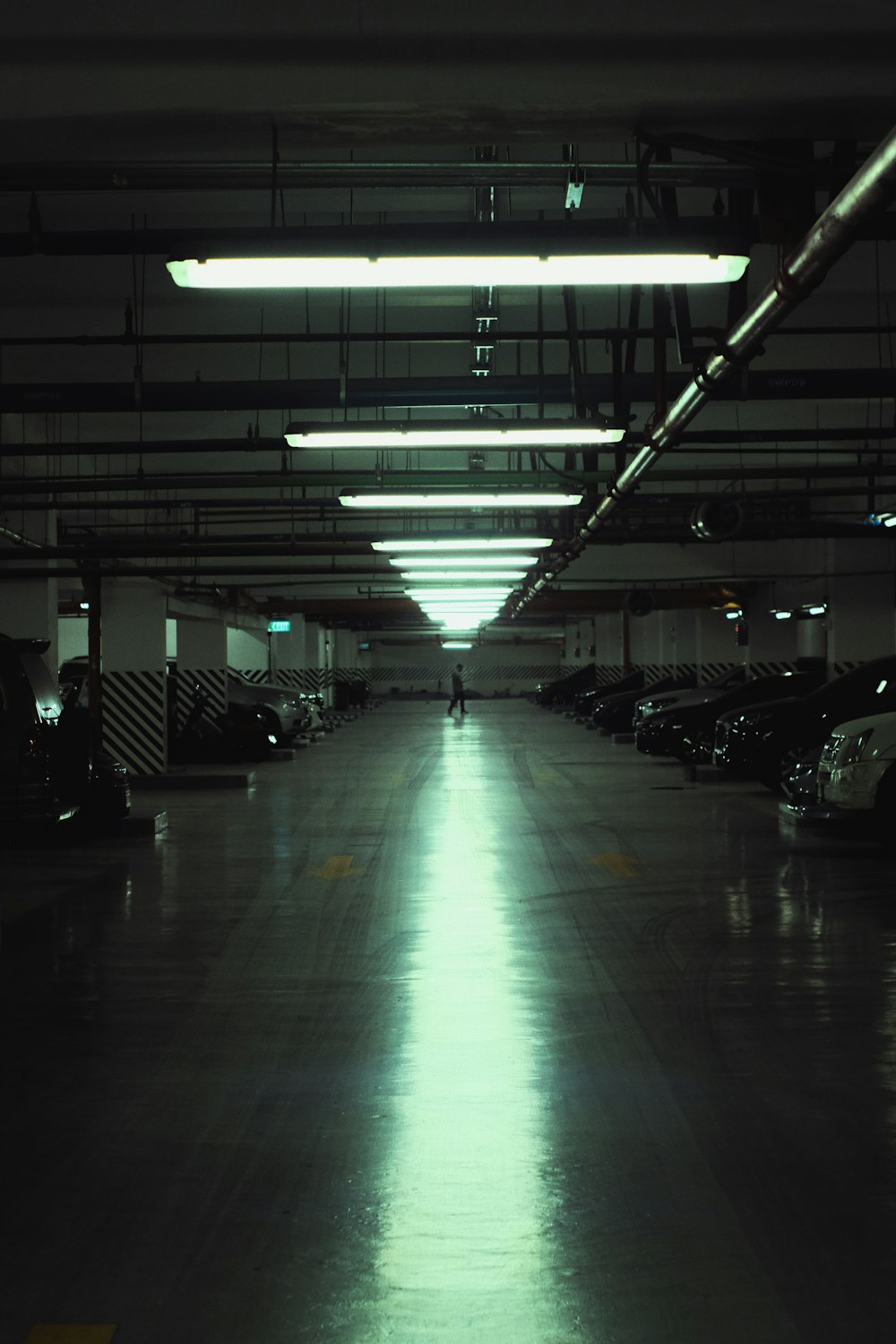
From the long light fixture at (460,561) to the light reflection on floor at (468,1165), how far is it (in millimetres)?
8650

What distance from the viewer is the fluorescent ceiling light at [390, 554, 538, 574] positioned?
53.3 feet

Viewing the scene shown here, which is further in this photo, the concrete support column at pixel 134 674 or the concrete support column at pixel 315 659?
the concrete support column at pixel 315 659

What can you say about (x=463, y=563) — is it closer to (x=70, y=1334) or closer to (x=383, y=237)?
(x=383, y=237)

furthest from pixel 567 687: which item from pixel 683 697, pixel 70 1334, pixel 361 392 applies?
pixel 70 1334

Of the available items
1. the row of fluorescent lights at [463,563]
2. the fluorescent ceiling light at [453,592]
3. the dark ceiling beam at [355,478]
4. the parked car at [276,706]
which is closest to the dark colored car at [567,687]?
the parked car at [276,706]

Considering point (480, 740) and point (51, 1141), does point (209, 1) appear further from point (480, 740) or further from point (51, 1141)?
point (480, 740)

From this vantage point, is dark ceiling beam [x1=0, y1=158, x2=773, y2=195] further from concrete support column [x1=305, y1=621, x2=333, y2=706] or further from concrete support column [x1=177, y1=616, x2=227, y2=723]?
concrete support column [x1=305, y1=621, x2=333, y2=706]

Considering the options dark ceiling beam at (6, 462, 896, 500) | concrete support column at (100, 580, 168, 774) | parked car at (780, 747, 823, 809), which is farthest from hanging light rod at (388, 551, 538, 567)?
concrete support column at (100, 580, 168, 774)

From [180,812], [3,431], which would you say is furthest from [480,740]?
[3,431]

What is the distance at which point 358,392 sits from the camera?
10.8 metres

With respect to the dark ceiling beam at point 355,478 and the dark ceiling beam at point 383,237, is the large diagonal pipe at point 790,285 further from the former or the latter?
the dark ceiling beam at point 355,478

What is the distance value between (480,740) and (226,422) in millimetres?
15844

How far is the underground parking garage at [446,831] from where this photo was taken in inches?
148

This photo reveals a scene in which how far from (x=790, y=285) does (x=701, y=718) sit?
1485 cm
